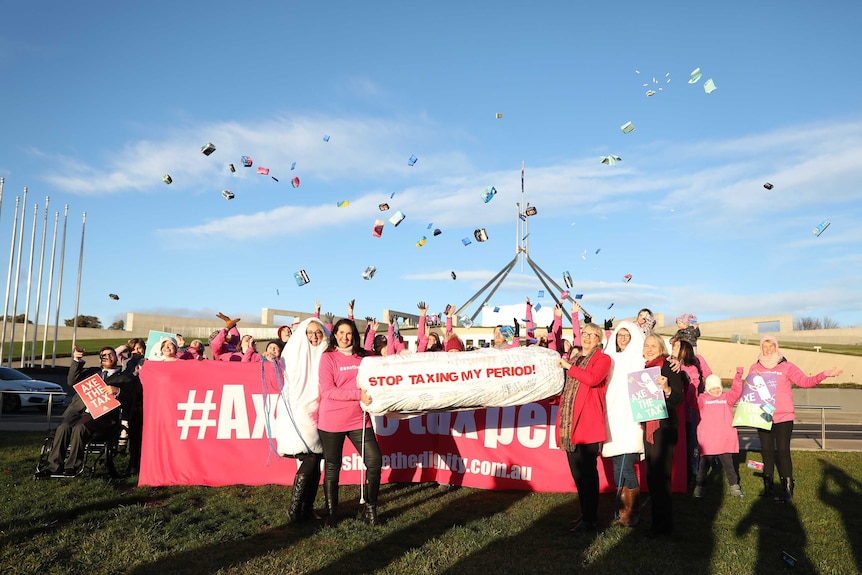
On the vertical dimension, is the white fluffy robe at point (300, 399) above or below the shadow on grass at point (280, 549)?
above

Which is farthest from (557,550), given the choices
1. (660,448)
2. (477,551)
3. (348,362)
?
(348,362)

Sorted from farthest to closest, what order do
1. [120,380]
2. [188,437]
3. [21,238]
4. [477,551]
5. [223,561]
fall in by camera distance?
[21,238] → [120,380] → [188,437] → [477,551] → [223,561]

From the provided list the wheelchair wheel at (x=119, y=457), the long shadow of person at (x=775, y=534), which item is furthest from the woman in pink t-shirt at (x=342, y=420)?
the wheelchair wheel at (x=119, y=457)

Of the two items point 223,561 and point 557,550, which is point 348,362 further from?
point 557,550

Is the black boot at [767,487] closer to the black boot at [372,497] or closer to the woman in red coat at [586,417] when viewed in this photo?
the woman in red coat at [586,417]

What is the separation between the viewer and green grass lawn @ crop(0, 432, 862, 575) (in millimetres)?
5066

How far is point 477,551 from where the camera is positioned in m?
5.40

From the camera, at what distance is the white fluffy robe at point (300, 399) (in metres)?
6.36

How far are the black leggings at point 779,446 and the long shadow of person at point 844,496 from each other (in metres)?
0.53

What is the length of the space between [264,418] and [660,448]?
4.52m

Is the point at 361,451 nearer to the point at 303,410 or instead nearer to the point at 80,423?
the point at 303,410

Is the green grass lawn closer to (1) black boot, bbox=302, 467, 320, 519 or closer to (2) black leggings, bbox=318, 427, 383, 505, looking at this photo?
(1) black boot, bbox=302, 467, 320, 519

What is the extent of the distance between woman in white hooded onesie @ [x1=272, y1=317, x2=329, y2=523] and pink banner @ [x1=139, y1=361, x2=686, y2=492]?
1529 mm

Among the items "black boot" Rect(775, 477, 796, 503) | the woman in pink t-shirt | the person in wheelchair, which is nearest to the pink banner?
the person in wheelchair
